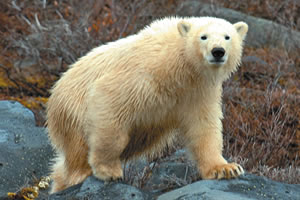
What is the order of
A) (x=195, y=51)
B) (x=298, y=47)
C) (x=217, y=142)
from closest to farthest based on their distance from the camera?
(x=195, y=51), (x=217, y=142), (x=298, y=47)

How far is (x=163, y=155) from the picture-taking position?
4.86 meters

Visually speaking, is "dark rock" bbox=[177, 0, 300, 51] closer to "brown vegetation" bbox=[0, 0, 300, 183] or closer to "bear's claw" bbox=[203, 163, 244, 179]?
"brown vegetation" bbox=[0, 0, 300, 183]

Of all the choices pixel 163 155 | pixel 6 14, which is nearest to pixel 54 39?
pixel 6 14

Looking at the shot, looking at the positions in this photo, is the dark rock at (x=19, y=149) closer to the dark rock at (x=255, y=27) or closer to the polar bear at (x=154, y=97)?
the polar bear at (x=154, y=97)

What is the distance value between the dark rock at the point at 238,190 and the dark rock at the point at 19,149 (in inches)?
62.6

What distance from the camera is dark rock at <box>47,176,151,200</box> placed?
3.37 meters

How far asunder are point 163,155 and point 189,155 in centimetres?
109

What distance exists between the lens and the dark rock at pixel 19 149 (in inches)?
174

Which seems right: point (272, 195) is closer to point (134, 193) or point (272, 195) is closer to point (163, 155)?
point (134, 193)

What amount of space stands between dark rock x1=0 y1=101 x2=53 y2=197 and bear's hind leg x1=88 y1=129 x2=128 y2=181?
3.23ft

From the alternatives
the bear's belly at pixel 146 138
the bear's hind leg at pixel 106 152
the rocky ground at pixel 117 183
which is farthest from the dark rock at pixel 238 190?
the bear's belly at pixel 146 138

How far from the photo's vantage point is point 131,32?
6.91 metres

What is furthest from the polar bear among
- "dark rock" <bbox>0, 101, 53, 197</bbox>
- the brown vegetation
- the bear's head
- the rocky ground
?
the brown vegetation

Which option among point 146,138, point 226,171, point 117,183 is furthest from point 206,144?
point 117,183
